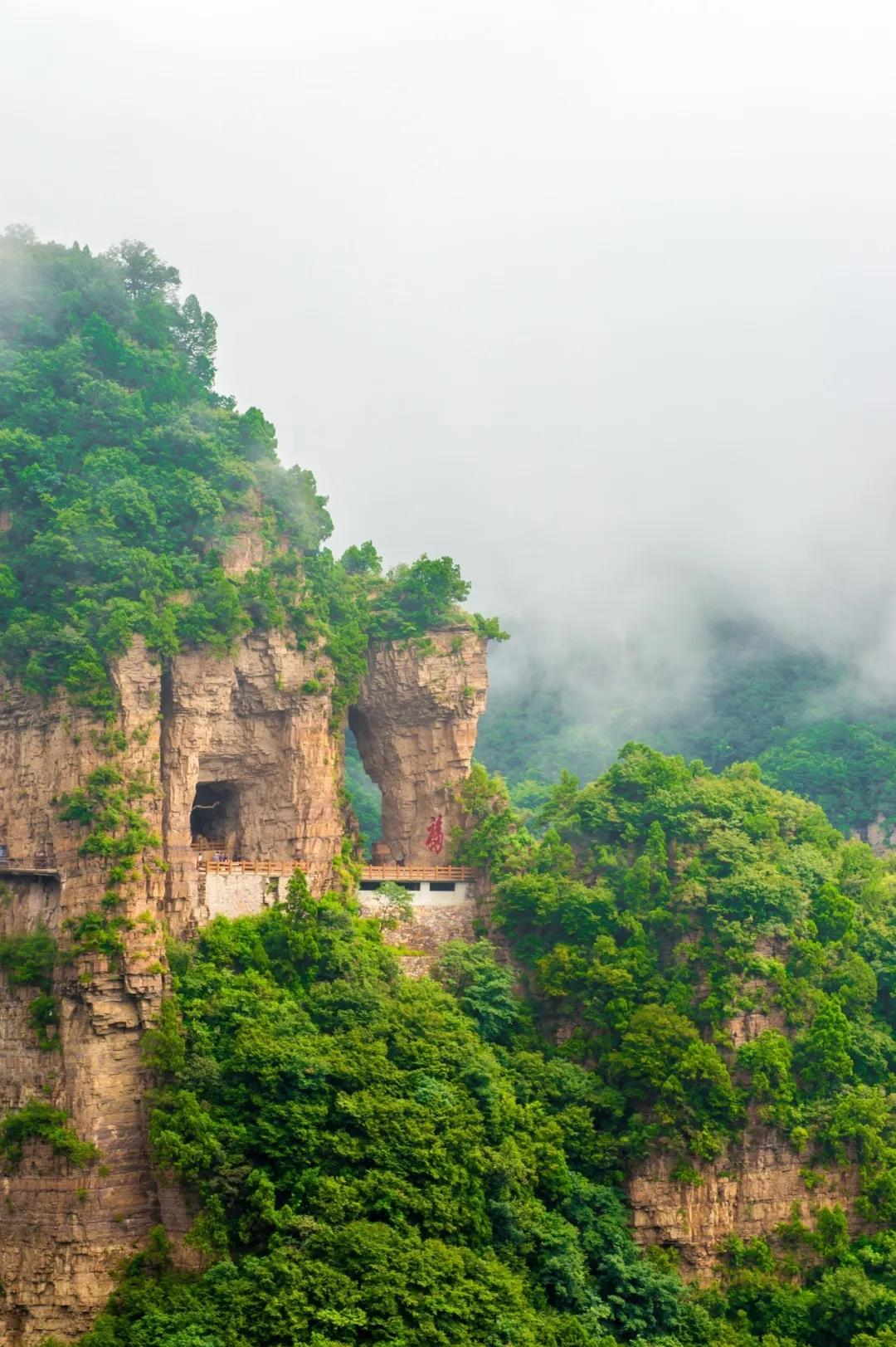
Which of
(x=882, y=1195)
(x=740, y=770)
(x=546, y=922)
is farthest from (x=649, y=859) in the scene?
(x=882, y=1195)

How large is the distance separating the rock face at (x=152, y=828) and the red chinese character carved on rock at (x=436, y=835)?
182mm

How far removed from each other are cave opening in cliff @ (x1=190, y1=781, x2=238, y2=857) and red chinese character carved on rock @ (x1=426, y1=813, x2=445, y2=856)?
445 centimetres

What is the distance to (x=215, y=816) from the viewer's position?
35.9 meters

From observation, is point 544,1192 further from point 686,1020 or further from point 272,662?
point 272,662

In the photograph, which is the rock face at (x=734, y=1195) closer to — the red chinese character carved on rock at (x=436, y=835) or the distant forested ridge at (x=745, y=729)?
the red chinese character carved on rock at (x=436, y=835)

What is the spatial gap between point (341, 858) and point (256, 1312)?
10.5 m

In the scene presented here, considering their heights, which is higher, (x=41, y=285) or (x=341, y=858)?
(x=41, y=285)

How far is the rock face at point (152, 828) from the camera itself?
2995cm

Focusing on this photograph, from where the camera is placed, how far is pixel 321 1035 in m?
30.5

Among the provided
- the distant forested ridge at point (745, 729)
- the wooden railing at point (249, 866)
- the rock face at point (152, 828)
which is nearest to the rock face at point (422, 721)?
the rock face at point (152, 828)

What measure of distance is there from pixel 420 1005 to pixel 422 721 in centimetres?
765

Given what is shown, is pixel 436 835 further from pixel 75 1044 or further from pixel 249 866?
pixel 75 1044

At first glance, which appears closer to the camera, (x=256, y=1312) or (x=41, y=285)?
(x=256, y=1312)

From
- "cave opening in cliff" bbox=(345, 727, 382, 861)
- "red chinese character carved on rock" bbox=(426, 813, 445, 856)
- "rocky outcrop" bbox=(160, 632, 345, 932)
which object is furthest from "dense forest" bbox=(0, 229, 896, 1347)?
"cave opening in cliff" bbox=(345, 727, 382, 861)
